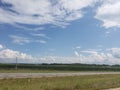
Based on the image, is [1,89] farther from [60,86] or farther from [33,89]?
[60,86]

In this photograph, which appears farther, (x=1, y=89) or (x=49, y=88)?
(x=49, y=88)

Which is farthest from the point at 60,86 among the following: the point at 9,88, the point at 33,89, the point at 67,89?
the point at 9,88

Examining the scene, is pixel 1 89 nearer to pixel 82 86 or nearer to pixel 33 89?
pixel 33 89

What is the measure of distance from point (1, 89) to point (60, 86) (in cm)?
614

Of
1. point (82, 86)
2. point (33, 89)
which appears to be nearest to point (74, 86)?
point (82, 86)

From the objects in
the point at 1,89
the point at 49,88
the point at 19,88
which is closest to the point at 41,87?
the point at 49,88

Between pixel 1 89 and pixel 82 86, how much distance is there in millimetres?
8915

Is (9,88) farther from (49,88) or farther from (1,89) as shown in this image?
(49,88)

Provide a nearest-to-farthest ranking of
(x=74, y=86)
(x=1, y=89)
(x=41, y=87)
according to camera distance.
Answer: (x=1, y=89) < (x=41, y=87) < (x=74, y=86)

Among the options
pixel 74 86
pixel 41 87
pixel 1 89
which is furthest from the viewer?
pixel 74 86

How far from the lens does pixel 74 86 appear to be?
2645 centimetres

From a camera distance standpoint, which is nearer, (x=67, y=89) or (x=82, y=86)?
(x=67, y=89)

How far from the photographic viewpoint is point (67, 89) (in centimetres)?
2459

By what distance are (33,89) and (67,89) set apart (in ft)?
11.3
